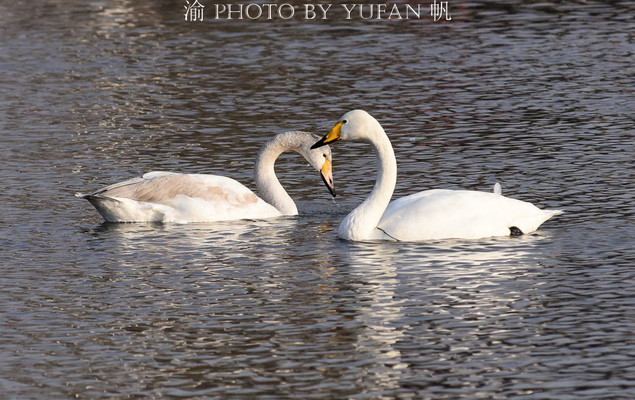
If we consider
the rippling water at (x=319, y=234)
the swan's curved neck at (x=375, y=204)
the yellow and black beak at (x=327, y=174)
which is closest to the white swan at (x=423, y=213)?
the swan's curved neck at (x=375, y=204)

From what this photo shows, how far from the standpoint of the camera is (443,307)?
1107cm

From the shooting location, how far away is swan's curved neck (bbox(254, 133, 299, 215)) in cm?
1563

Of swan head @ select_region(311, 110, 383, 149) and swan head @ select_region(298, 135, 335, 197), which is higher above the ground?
swan head @ select_region(311, 110, 383, 149)

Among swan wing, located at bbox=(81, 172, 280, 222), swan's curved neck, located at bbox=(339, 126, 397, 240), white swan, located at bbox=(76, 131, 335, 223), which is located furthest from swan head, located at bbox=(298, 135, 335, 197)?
swan's curved neck, located at bbox=(339, 126, 397, 240)

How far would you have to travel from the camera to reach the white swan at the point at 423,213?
13531mm

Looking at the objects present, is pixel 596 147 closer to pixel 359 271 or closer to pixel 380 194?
pixel 380 194

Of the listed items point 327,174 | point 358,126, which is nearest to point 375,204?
point 358,126

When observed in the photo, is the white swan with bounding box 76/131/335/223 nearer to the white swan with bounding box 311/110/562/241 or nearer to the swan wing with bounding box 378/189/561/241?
the white swan with bounding box 311/110/562/241

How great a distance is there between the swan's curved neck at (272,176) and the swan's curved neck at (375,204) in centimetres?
175

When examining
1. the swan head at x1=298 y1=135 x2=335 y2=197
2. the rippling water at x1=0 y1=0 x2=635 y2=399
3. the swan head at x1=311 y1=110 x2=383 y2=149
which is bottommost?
the rippling water at x1=0 y1=0 x2=635 y2=399

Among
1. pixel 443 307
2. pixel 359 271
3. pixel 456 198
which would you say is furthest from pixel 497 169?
pixel 443 307

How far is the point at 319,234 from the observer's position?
567 inches

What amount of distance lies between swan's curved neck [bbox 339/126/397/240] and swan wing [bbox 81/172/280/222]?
1802 millimetres

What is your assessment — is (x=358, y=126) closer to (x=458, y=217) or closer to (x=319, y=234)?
(x=319, y=234)
